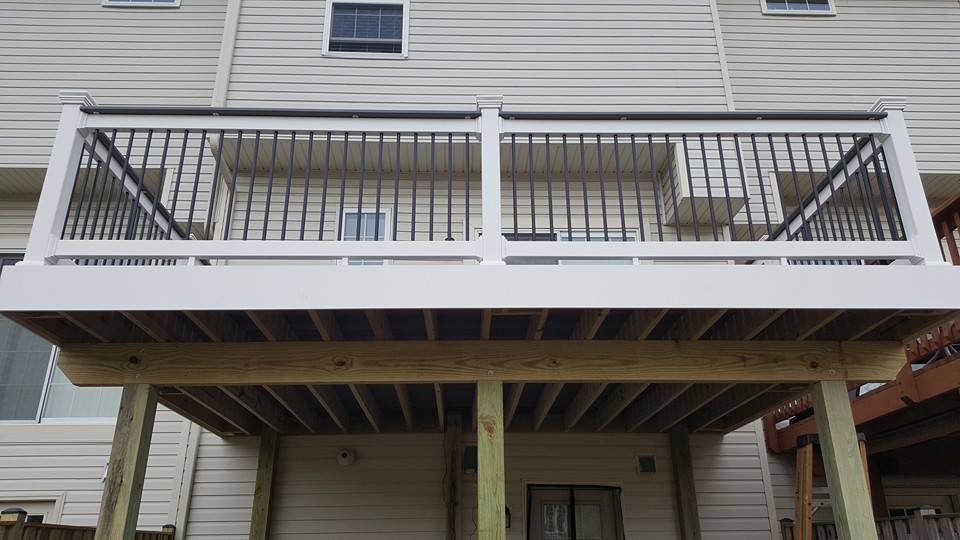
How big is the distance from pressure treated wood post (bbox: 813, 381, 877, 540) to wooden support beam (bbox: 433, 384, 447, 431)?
2301 millimetres

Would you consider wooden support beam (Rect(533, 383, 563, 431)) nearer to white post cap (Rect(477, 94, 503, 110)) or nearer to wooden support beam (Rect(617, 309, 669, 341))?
wooden support beam (Rect(617, 309, 669, 341))

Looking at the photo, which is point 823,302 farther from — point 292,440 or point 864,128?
point 292,440

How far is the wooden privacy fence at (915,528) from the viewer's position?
14.2 feet

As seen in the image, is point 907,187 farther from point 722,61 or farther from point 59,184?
point 59,184

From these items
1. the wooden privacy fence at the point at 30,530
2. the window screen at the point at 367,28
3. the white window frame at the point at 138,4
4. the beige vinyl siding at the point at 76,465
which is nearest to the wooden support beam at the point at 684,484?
the beige vinyl siding at the point at 76,465

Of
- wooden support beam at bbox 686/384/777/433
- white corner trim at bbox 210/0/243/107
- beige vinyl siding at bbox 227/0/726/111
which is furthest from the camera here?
beige vinyl siding at bbox 227/0/726/111

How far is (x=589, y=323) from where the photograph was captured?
3963mm

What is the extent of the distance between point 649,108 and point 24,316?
5.59 meters

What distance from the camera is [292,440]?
20.4 feet

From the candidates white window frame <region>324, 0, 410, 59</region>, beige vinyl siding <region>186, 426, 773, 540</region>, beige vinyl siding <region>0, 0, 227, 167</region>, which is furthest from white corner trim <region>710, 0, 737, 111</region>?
beige vinyl siding <region>0, 0, 227, 167</region>

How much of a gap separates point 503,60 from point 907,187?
14.0 feet

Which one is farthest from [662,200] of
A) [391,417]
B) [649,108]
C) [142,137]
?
[142,137]

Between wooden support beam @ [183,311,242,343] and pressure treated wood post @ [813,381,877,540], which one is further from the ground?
wooden support beam @ [183,311,242,343]

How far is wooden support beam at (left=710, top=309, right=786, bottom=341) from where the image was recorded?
12.6 feet
